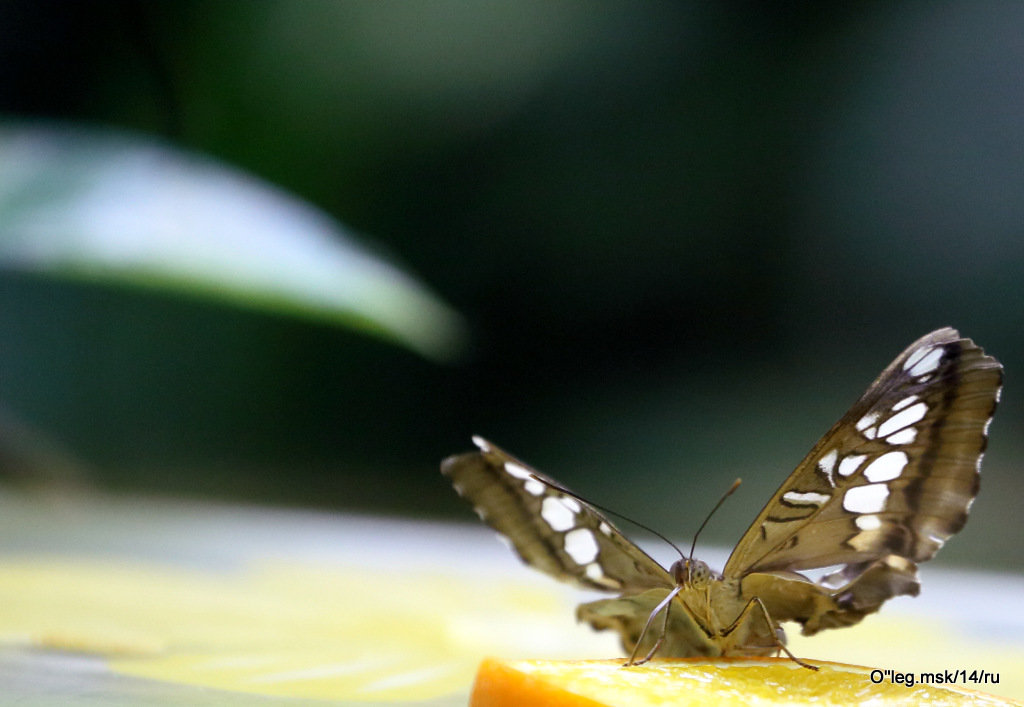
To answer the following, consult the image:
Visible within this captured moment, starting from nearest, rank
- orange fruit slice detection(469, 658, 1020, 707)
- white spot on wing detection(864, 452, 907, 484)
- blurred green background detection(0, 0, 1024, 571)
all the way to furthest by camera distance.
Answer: orange fruit slice detection(469, 658, 1020, 707)
white spot on wing detection(864, 452, 907, 484)
blurred green background detection(0, 0, 1024, 571)

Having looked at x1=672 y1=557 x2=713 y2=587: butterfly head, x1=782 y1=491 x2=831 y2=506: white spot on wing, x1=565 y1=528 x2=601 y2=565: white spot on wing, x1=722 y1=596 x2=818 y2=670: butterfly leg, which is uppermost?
x1=782 y1=491 x2=831 y2=506: white spot on wing

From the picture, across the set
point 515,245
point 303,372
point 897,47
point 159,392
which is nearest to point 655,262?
point 515,245

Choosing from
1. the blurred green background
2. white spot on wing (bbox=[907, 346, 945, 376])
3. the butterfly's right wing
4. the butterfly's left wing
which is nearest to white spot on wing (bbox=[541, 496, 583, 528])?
the butterfly's right wing

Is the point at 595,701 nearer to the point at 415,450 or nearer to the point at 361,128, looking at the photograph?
the point at 415,450

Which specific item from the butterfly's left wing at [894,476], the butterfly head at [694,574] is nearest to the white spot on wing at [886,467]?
the butterfly's left wing at [894,476]

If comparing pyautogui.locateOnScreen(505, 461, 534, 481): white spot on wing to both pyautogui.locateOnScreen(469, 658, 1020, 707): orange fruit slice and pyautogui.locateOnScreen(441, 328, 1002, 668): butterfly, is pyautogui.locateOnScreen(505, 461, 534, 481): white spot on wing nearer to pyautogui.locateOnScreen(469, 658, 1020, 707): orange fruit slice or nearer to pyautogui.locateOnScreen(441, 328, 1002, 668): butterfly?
pyautogui.locateOnScreen(441, 328, 1002, 668): butterfly

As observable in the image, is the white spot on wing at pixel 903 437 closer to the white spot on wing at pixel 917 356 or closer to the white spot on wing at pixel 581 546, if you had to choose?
the white spot on wing at pixel 917 356

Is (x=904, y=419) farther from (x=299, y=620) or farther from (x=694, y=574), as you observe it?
(x=299, y=620)
